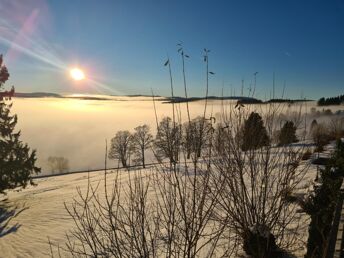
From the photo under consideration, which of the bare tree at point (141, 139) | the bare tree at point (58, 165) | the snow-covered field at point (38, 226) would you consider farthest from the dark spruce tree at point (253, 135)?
the bare tree at point (58, 165)

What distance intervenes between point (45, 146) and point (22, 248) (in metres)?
176

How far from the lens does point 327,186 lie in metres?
8.43

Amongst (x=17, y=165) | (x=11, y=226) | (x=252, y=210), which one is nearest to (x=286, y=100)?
(x=252, y=210)

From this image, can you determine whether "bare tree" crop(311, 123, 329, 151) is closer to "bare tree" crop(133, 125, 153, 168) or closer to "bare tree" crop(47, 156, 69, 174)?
"bare tree" crop(133, 125, 153, 168)

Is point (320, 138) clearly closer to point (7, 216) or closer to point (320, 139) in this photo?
point (320, 139)

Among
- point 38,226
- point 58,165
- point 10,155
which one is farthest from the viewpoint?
point 58,165

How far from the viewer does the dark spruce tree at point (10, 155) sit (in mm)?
25531

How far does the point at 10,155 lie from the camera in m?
26.7

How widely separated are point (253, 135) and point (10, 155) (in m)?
25.1

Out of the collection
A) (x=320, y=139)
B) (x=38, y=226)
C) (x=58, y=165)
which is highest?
(x=320, y=139)

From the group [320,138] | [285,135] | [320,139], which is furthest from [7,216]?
[320,138]

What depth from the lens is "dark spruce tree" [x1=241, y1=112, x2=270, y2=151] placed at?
7.44 meters

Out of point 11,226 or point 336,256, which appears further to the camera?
point 11,226

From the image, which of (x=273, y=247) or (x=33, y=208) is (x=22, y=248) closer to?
(x=33, y=208)
